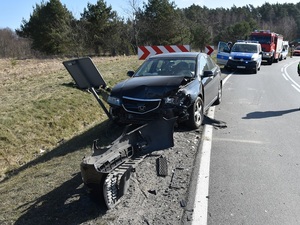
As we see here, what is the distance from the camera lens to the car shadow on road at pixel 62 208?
352 centimetres

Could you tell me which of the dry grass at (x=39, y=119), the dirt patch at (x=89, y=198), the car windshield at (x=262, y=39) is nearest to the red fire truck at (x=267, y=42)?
the car windshield at (x=262, y=39)

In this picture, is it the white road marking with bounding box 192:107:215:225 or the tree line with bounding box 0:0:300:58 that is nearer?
the white road marking with bounding box 192:107:215:225

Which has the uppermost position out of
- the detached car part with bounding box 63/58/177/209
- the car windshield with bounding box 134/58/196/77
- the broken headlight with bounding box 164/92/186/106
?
the car windshield with bounding box 134/58/196/77

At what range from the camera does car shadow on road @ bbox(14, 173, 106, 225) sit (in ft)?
11.5

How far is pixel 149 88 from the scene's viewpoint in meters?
6.43

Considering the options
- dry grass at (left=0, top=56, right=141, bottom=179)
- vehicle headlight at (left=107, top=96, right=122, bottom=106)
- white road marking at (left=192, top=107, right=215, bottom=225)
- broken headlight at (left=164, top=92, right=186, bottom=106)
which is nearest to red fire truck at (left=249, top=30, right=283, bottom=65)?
dry grass at (left=0, top=56, right=141, bottom=179)

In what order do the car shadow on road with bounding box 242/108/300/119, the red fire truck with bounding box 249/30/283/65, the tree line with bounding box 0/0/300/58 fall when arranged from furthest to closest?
the tree line with bounding box 0/0/300/58 → the red fire truck with bounding box 249/30/283/65 → the car shadow on road with bounding box 242/108/300/119

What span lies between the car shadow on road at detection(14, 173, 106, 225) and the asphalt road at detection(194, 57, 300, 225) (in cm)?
129

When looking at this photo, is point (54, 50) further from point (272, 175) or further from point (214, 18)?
point (214, 18)

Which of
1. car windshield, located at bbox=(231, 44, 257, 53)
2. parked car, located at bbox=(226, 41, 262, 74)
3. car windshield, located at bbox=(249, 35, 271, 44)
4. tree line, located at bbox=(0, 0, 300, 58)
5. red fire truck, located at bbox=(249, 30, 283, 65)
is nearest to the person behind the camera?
parked car, located at bbox=(226, 41, 262, 74)

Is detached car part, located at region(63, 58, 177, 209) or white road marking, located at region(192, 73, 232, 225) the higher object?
detached car part, located at region(63, 58, 177, 209)

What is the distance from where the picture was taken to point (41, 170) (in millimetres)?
5355

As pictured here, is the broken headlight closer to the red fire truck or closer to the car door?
the car door

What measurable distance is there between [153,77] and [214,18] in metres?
95.8
